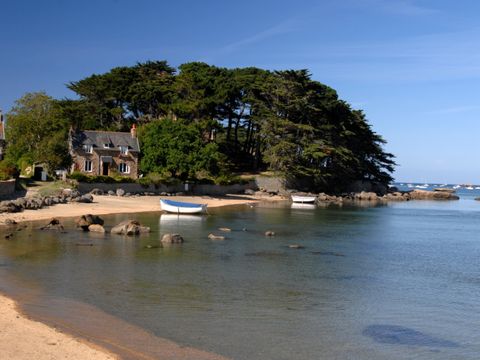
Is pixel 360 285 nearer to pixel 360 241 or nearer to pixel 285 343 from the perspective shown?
pixel 285 343

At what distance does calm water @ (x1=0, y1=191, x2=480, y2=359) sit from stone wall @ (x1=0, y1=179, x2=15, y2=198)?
40.1ft

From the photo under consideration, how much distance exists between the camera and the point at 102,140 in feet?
251

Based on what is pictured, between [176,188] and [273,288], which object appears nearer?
[273,288]

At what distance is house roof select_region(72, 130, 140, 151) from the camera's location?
74812 mm

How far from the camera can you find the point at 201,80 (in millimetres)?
88812

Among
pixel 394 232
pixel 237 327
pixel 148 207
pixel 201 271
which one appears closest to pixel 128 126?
pixel 148 207

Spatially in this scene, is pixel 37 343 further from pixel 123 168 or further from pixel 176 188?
pixel 123 168

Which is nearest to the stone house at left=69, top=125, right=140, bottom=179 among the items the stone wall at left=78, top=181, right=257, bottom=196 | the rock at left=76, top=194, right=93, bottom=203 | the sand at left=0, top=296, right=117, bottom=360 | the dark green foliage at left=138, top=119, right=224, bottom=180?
the dark green foliage at left=138, top=119, right=224, bottom=180

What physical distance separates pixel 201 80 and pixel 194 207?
130 feet

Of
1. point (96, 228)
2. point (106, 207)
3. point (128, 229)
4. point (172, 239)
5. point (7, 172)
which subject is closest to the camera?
point (172, 239)

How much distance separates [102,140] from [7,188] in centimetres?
2728

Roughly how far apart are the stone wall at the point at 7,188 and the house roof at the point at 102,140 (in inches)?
905

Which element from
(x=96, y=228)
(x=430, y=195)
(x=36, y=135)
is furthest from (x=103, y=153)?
(x=430, y=195)

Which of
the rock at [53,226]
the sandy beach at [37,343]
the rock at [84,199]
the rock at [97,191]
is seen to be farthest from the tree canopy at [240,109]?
the sandy beach at [37,343]
